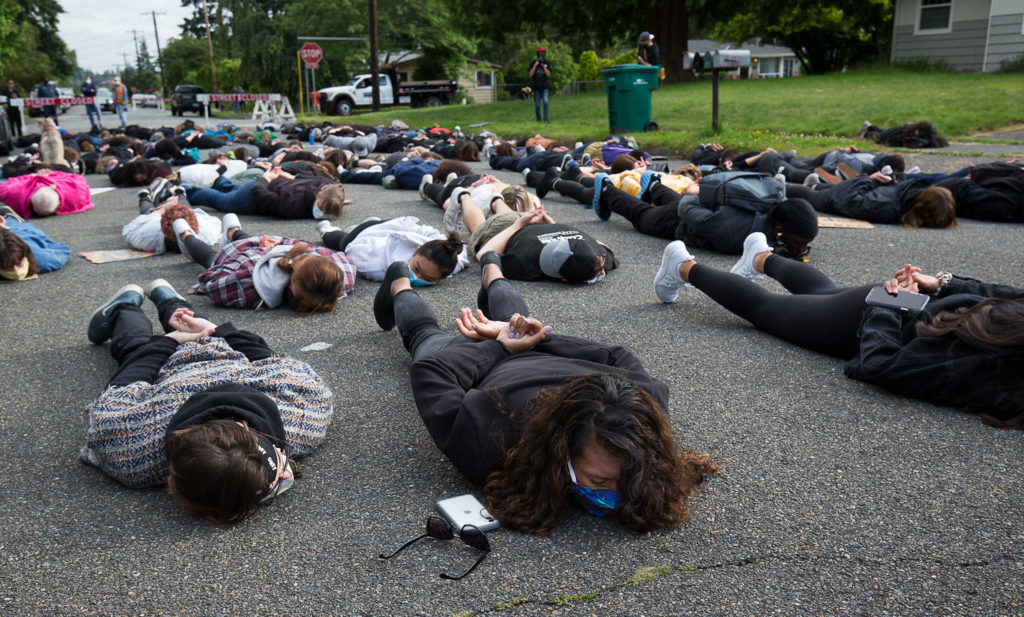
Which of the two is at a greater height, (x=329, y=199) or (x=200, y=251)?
(x=329, y=199)

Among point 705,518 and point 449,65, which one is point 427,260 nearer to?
point 705,518

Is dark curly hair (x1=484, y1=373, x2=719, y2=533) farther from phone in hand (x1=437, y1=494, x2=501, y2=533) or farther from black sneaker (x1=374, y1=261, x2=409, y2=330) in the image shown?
black sneaker (x1=374, y1=261, x2=409, y2=330)

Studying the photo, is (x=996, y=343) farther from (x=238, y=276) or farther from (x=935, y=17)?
(x=935, y=17)

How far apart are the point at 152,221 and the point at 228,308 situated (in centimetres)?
248

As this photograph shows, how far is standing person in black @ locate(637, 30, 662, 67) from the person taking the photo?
19.5 m

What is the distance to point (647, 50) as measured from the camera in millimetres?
20000

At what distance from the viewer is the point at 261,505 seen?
297 centimetres

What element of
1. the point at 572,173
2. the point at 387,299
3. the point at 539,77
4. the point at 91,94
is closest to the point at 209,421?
the point at 387,299

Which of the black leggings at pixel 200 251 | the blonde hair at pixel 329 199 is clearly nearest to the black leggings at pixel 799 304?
the black leggings at pixel 200 251

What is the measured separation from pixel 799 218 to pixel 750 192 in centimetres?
48

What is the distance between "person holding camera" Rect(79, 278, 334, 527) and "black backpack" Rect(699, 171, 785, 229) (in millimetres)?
4270

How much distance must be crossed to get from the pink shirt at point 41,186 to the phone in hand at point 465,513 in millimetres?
8979

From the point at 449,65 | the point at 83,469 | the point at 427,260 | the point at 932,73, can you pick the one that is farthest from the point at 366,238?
the point at 449,65

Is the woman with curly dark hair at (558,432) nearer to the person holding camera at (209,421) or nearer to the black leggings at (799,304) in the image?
the person holding camera at (209,421)
